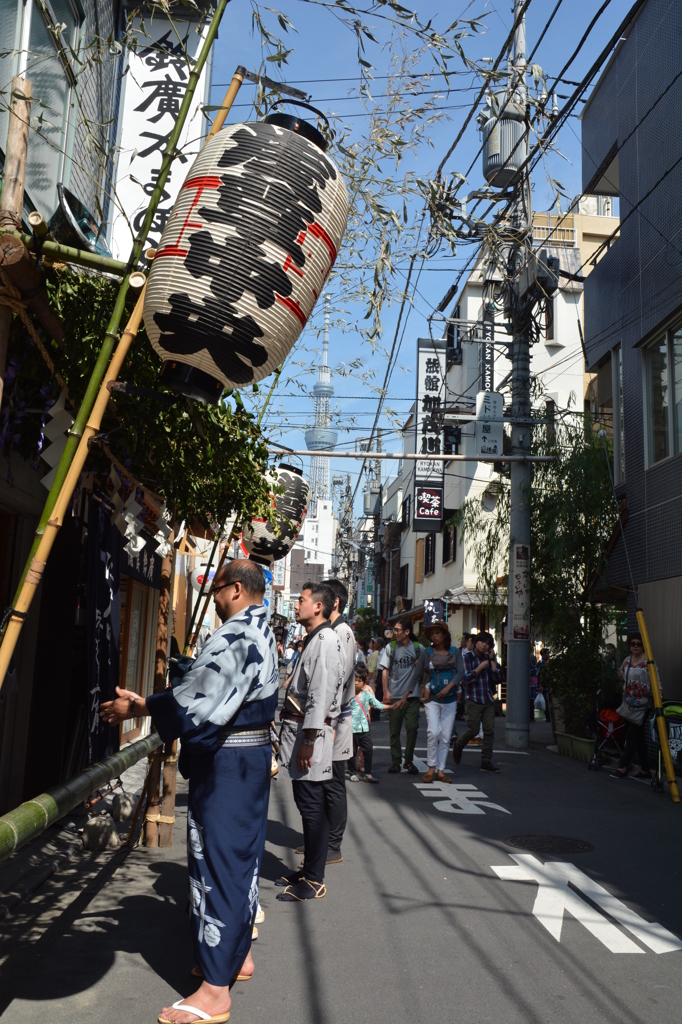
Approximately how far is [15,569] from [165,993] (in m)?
4.08

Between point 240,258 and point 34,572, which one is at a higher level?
point 240,258

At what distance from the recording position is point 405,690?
35.7ft

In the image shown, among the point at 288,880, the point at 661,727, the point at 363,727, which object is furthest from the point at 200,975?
the point at 661,727

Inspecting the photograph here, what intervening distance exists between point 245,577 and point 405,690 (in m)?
7.08

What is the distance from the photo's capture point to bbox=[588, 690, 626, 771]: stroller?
1177 centimetres

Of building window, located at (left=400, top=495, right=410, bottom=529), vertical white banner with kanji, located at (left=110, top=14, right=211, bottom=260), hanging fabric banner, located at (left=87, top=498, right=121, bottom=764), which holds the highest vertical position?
building window, located at (left=400, top=495, right=410, bottom=529)

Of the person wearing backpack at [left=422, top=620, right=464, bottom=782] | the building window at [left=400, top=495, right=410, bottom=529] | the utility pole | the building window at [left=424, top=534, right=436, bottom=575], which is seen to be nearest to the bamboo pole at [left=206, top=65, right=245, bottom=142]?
the person wearing backpack at [left=422, top=620, right=464, bottom=782]

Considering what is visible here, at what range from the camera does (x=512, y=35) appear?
8.35 metres

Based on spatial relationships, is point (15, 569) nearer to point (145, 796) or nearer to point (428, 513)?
point (145, 796)

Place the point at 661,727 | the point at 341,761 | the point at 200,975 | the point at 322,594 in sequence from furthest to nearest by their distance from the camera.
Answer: the point at 661,727
the point at 341,761
the point at 322,594
the point at 200,975

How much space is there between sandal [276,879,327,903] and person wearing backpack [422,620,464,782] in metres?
4.92

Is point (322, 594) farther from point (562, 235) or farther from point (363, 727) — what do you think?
point (562, 235)

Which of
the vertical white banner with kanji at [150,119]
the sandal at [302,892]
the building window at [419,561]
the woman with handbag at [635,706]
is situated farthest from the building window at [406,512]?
the sandal at [302,892]

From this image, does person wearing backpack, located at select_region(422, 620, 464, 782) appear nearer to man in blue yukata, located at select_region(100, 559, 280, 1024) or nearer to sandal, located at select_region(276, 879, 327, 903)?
sandal, located at select_region(276, 879, 327, 903)
